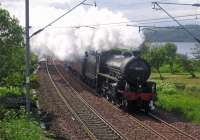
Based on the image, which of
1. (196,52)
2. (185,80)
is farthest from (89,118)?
(196,52)

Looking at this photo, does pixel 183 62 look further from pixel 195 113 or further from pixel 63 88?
pixel 195 113

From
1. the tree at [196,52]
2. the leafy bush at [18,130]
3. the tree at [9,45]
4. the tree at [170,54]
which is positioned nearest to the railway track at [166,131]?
the leafy bush at [18,130]

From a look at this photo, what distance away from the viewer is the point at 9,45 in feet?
108

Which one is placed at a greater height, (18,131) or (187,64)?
(187,64)

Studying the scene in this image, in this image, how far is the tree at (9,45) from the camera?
105 feet

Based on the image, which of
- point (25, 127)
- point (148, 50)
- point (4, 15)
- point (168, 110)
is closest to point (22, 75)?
point (4, 15)

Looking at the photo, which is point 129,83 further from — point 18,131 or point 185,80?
point 185,80

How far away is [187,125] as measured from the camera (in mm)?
24500

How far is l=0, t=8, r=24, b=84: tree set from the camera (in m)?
32.0

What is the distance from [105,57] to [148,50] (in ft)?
147

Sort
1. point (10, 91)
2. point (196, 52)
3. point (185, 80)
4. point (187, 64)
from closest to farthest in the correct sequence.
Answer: point (10, 91) < point (185, 80) < point (187, 64) < point (196, 52)

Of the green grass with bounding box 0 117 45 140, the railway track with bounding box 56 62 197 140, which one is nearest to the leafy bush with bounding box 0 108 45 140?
the green grass with bounding box 0 117 45 140

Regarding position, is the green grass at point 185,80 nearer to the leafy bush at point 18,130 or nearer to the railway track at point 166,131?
the railway track at point 166,131

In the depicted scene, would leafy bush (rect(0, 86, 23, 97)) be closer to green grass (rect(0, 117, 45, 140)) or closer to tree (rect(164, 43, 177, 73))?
green grass (rect(0, 117, 45, 140))
